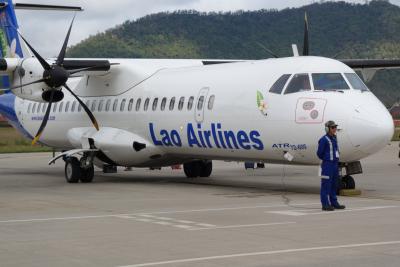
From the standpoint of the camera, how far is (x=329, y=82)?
15.3m

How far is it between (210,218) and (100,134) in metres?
8.91

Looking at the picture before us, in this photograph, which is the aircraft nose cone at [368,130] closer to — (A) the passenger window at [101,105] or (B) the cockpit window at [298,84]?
(B) the cockpit window at [298,84]

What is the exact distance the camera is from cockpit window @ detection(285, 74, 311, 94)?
605 inches

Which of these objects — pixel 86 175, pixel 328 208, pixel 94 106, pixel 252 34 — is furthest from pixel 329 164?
pixel 252 34

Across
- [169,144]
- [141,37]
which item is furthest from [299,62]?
[141,37]

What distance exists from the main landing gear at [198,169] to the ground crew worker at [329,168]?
8.12m

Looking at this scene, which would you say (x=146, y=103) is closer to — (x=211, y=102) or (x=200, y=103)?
(x=200, y=103)

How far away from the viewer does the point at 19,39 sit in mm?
22000

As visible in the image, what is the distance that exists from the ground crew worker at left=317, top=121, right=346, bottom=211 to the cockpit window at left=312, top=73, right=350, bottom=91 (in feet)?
6.74

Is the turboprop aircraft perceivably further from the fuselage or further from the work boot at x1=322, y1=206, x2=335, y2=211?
the work boot at x1=322, y1=206, x2=335, y2=211

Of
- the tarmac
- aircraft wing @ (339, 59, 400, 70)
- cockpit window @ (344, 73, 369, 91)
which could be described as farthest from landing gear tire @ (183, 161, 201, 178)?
cockpit window @ (344, 73, 369, 91)

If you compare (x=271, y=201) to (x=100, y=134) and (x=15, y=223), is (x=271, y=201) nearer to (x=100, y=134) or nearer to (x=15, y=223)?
(x=15, y=223)

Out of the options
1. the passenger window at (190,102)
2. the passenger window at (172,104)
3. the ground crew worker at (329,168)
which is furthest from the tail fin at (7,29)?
the ground crew worker at (329,168)

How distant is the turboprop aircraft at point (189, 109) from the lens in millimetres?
14836
